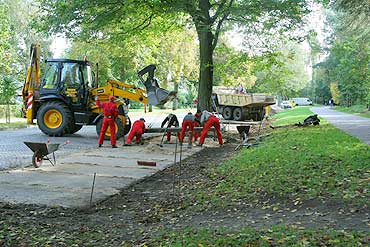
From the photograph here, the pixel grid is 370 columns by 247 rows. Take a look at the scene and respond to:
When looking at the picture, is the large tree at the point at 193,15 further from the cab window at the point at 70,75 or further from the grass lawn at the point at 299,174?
the grass lawn at the point at 299,174

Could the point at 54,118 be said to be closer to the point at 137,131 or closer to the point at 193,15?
the point at 137,131

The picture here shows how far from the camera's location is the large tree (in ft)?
56.2

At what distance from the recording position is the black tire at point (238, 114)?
97.4 ft

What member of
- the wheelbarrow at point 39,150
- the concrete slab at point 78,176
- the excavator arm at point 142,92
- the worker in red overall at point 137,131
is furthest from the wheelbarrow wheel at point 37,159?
the excavator arm at point 142,92

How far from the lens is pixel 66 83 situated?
60.5 ft

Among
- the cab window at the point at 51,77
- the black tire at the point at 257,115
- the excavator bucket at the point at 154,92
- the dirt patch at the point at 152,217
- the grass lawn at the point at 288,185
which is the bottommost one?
the dirt patch at the point at 152,217

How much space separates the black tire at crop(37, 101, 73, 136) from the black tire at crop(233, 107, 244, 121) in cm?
1439

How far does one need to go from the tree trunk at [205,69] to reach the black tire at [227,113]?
9848 millimetres

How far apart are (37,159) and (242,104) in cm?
1966

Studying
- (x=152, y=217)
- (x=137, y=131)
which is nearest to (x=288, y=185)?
(x=152, y=217)

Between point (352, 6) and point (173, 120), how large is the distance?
7955mm

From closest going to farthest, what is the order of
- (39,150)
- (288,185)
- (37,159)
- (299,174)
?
1. (288,185)
2. (299,174)
3. (39,150)
4. (37,159)

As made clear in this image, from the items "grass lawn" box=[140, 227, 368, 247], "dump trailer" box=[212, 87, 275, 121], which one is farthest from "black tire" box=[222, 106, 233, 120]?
"grass lawn" box=[140, 227, 368, 247]

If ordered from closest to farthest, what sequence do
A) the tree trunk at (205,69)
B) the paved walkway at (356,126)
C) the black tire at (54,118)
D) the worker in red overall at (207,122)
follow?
the paved walkway at (356,126), the worker in red overall at (207,122), the black tire at (54,118), the tree trunk at (205,69)
